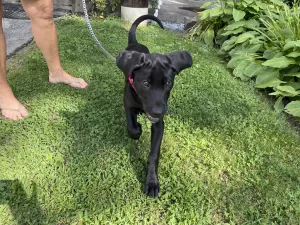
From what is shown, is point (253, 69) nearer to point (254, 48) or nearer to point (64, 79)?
point (254, 48)

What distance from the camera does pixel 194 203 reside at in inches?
98.1

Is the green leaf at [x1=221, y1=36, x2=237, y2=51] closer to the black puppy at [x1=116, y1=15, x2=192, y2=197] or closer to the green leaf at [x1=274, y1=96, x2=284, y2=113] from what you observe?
the green leaf at [x1=274, y1=96, x2=284, y2=113]

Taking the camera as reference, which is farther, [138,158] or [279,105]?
[279,105]

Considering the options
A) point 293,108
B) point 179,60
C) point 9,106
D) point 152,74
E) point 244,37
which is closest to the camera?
point 152,74

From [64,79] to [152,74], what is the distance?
1.85 meters

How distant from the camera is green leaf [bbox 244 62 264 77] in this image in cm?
423

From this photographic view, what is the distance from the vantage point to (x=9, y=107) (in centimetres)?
322

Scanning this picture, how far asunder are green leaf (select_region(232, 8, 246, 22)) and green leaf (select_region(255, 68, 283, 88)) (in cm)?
117

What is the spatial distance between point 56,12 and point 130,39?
3.61m

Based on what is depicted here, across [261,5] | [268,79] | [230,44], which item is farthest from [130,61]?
[261,5]

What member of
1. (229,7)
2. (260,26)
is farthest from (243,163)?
(229,7)

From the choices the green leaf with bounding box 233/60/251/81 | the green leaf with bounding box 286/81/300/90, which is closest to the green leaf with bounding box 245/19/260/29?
the green leaf with bounding box 233/60/251/81

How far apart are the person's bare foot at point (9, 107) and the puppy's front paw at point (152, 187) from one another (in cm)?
146

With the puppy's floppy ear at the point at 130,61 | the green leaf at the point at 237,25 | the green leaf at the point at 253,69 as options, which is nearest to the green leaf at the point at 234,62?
the green leaf at the point at 253,69
